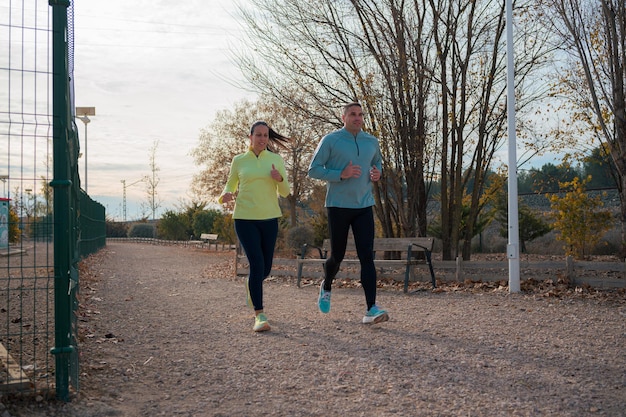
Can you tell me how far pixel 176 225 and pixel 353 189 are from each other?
119 feet

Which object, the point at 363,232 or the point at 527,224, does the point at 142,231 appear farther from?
the point at 363,232

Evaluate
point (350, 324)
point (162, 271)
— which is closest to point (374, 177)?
point (350, 324)

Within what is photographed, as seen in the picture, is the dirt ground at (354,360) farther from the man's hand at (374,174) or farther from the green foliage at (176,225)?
the green foliage at (176,225)

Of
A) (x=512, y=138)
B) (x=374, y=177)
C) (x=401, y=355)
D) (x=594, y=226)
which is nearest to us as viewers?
(x=401, y=355)

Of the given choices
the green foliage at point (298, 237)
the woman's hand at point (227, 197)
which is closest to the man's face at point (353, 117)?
the woman's hand at point (227, 197)

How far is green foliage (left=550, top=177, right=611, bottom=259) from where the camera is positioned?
53.2 ft

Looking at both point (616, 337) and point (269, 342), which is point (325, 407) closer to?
point (269, 342)

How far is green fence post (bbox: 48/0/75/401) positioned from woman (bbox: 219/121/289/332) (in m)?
2.45

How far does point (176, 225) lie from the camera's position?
4125 centimetres

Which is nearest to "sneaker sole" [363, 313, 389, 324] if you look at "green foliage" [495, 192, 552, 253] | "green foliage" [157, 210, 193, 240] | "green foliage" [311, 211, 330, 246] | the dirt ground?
the dirt ground

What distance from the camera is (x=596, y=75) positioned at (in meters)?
12.8

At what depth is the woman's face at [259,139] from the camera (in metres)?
6.25

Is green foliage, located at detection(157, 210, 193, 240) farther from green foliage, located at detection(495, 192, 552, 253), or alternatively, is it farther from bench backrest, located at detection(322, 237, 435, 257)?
bench backrest, located at detection(322, 237, 435, 257)

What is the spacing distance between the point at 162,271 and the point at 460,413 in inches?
480
